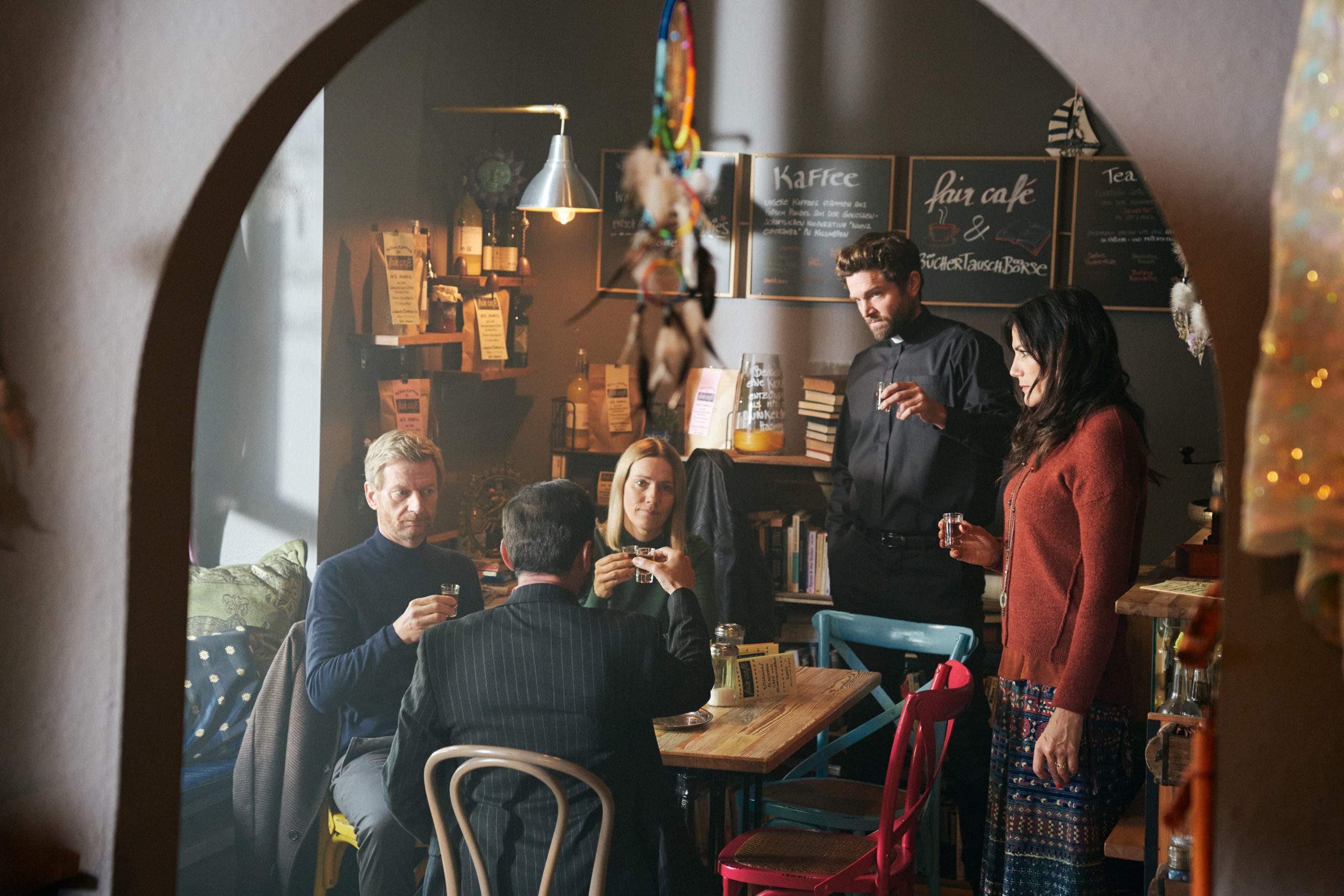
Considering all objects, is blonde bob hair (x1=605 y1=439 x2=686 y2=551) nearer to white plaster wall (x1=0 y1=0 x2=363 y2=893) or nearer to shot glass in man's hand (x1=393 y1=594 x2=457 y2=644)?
shot glass in man's hand (x1=393 y1=594 x2=457 y2=644)

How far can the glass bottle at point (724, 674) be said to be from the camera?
10.3ft

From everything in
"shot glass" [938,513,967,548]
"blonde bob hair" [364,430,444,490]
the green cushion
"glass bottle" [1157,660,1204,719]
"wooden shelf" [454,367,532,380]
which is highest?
"wooden shelf" [454,367,532,380]

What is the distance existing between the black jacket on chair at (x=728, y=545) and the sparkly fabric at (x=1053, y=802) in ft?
4.67

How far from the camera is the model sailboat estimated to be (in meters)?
4.35

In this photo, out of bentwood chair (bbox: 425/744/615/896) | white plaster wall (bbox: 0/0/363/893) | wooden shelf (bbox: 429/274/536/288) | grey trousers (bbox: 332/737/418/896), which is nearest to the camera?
white plaster wall (bbox: 0/0/363/893)

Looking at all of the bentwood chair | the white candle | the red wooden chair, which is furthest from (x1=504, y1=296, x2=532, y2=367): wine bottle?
the bentwood chair

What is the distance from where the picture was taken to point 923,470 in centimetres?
399

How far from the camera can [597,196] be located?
494 centimetres

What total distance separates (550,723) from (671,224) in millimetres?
1381

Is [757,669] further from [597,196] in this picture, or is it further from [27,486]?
[597,196]

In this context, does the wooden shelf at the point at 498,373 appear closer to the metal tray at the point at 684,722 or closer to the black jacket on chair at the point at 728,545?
the black jacket on chair at the point at 728,545

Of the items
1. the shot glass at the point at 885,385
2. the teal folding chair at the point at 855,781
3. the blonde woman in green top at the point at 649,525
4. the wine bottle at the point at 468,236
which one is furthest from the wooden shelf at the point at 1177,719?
the wine bottle at the point at 468,236

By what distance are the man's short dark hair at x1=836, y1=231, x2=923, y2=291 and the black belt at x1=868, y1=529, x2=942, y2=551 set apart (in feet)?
2.71

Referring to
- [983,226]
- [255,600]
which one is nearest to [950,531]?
[983,226]
